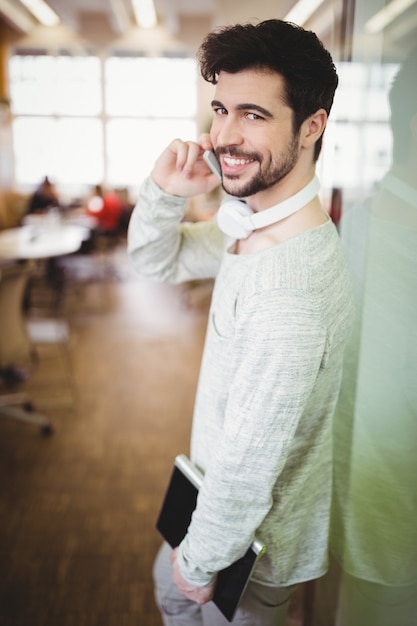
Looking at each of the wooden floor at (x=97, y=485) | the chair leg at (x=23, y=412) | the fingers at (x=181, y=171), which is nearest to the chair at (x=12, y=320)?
the chair leg at (x=23, y=412)

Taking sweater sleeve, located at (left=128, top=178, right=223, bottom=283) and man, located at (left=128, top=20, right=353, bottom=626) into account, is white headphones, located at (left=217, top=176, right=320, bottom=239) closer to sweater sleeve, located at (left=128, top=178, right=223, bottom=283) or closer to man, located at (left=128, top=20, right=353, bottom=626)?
man, located at (left=128, top=20, right=353, bottom=626)

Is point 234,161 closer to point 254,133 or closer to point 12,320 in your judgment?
point 254,133

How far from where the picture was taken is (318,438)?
106 centimetres

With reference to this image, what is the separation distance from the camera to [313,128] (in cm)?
95

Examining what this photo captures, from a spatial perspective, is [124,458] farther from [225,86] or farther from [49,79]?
[49,79]

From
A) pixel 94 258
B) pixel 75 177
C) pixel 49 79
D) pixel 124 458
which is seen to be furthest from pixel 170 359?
pixel 49 79

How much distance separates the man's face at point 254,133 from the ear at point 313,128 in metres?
0.02

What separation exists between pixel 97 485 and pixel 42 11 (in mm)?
7582

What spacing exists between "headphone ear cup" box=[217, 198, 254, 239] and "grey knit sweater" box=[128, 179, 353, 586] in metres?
0.05

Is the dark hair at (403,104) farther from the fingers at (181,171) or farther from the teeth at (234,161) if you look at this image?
the fingers at (181,171)

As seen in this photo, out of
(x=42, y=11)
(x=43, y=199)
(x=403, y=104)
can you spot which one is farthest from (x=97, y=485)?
(x=42, y=11)

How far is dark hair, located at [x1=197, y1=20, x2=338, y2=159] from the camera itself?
877mm

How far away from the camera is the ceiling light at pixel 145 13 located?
26.5 ft

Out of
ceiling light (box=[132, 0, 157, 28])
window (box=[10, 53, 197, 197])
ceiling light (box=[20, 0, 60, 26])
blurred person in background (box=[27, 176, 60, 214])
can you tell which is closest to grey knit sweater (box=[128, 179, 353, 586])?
blurred person in background (box=[27, 176, 60, 214])
